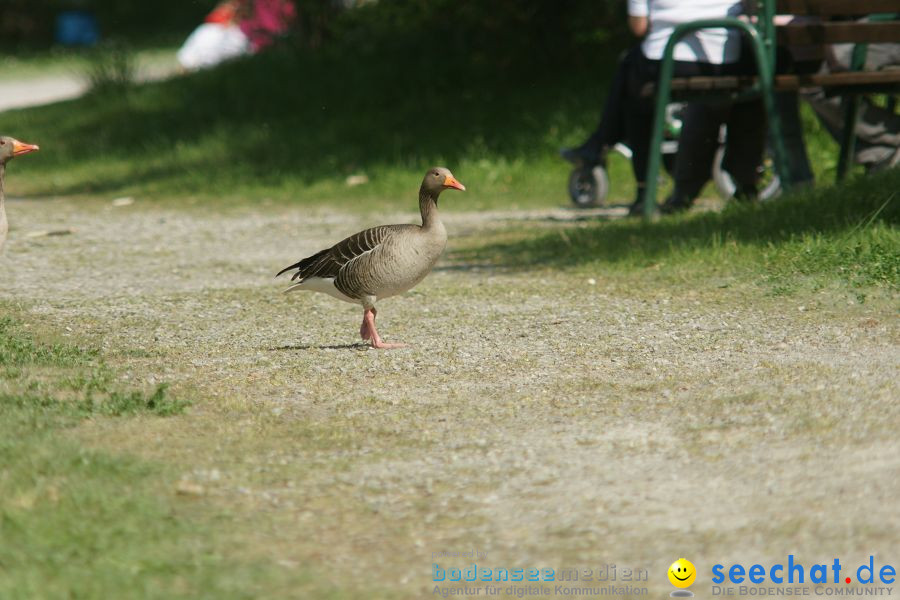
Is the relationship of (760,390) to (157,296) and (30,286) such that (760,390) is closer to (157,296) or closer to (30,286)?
(157,296)

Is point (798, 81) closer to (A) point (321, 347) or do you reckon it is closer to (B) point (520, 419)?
(A) point (321, 347)

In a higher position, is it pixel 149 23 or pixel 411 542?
pixel 149 23

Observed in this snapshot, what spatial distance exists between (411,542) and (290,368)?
7.27 feet

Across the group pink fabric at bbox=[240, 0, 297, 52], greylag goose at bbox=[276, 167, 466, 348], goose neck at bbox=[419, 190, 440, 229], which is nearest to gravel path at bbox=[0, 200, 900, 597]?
greylag goose at bbox=[276, 167, 466, 348]

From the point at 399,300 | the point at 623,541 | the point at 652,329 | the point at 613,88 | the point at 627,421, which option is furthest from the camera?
the point at 613,88

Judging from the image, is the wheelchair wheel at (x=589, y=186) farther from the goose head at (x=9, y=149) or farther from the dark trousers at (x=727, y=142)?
the goose head at (x=9, y=149)

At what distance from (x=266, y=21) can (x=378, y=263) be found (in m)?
15.9

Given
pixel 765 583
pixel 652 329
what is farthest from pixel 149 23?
pixel 765 583

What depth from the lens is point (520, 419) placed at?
5.16 meters

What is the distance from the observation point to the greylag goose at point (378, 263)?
20.9ft

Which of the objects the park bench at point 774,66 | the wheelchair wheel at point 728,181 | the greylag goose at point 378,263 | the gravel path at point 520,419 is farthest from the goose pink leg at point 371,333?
the wheelchair wheel at point 728,181

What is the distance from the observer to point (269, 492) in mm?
4348

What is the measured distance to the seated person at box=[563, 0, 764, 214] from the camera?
10.0 meters

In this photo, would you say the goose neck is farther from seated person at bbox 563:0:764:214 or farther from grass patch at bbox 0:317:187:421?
seated person at bbox 563:0:764:214
